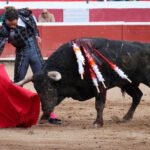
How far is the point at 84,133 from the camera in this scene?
4.80 metres

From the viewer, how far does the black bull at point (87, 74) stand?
16.7 feet

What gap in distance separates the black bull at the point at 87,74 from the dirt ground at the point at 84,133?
24 cm

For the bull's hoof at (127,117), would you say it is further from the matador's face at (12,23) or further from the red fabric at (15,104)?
the matador's face at (12,23)

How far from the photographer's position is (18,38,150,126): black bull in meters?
5.09

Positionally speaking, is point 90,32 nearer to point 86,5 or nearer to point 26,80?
point 86,5

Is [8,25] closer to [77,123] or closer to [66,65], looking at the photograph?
[66,65]

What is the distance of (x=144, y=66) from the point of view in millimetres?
5371

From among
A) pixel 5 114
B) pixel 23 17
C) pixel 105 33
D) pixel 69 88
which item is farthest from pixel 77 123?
pixel 105 33

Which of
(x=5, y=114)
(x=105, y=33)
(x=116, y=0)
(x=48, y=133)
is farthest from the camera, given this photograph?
(x=116, y=0)

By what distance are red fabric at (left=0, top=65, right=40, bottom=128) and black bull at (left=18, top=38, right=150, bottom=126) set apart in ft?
0.46

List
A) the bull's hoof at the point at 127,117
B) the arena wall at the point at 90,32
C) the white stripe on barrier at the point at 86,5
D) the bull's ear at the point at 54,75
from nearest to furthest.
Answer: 1. the bull's ear at the point at 54,75
2. the bull's hoof at the point at 127,117
3. the arena wall at the point at 90,32
4. the white stripe on barrier at the point at 86,5

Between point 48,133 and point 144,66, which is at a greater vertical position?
point 144,66

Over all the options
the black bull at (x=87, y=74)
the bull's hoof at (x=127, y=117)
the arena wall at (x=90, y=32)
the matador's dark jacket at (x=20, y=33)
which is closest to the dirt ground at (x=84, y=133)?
the bull's hoof at (x=127, y=117)

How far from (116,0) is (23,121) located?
6.86m
